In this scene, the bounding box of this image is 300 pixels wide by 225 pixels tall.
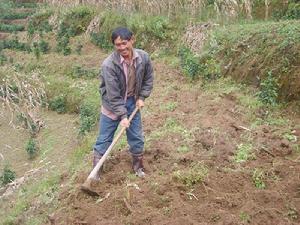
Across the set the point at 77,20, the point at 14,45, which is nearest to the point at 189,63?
the point at 77,20

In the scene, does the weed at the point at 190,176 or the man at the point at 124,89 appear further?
the weed at the point at 190,176

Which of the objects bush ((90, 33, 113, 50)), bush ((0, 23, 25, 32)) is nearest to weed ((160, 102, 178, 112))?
bush ((90, 33, 113, 50))

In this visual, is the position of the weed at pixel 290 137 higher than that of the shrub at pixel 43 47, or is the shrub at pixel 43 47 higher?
the weed at pixel 290 137

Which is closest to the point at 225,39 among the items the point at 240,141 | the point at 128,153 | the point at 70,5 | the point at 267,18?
the point at 267,18

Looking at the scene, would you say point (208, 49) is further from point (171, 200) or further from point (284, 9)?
point (171, 200)

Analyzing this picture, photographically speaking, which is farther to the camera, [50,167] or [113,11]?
[113,11]

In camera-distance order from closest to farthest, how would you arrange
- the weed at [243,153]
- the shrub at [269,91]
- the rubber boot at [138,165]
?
the rubber boot at [138,165], the weed at [243,153], the shrub at [269,91]

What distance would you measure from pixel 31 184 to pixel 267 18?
5.39m

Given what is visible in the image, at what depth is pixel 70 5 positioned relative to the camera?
12852 millimetres

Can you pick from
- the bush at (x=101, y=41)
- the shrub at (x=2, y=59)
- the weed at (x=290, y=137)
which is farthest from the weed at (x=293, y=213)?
Result: the shrub at (x=2, y=59)

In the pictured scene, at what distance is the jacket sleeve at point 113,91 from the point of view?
4666mm

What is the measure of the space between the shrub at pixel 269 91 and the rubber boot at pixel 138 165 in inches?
91.3

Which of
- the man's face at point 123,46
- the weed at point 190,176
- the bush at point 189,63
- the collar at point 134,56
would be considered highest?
the man's face at point 123,46

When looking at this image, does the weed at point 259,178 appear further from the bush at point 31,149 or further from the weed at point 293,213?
the bush at point 31,149
